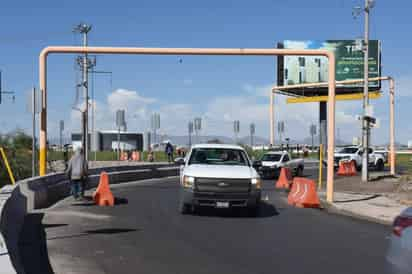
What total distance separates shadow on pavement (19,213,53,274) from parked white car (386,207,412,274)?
14.6ft

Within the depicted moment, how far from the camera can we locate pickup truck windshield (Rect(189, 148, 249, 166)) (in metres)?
16.1

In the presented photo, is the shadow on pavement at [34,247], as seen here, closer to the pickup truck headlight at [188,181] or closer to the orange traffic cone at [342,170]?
the pickup truck headlight at [188,181]

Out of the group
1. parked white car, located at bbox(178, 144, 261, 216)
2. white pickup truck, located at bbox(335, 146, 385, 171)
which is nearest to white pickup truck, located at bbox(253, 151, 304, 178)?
white pickup truck, located at bbox(335, 146, 385, 171)

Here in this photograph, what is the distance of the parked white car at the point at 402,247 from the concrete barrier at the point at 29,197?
13.9ft

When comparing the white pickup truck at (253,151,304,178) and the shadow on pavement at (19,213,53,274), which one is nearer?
the shadow on pavement at (19,213,53,274)

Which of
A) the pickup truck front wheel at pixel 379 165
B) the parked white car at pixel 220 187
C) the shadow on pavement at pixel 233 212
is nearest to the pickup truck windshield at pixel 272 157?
the pickup truck front wheel at pixel 379 165

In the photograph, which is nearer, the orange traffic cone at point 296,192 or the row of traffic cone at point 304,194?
the row of traffic cone at point 304,194

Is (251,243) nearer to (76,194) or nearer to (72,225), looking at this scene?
(72,225)

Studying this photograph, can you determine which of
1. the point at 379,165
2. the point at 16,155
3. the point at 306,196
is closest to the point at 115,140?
the point at 379,165

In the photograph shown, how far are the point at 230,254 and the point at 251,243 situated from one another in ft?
4.01

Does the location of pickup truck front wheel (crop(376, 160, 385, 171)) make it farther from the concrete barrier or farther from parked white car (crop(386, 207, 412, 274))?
parked white car (crop(386, 207, 412, 274))

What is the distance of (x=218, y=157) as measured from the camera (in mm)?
16391

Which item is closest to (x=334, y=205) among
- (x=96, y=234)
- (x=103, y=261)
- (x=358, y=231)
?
(x=358, y=231)

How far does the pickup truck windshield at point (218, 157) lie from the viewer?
1608 cm
